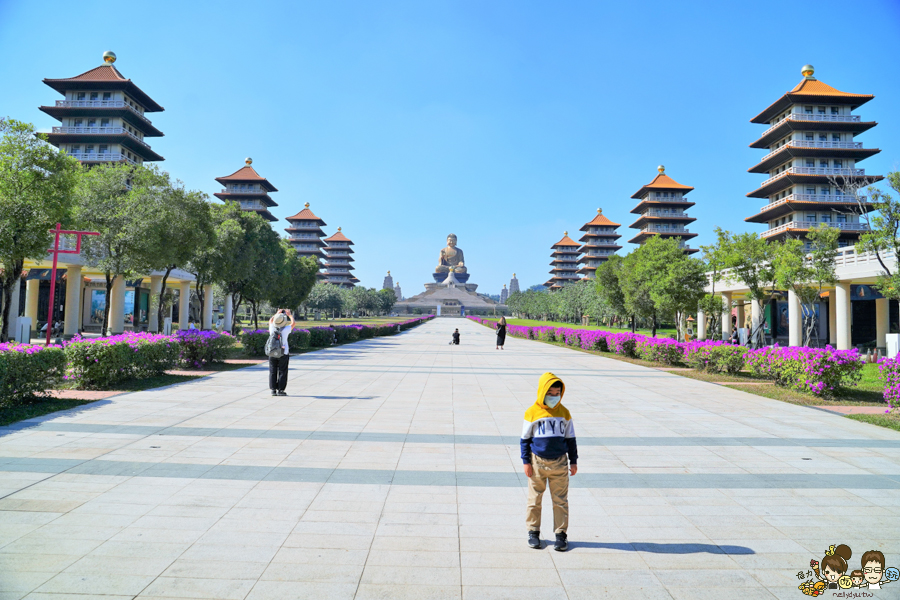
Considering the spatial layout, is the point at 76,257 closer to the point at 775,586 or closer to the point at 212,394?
the point at 212,394

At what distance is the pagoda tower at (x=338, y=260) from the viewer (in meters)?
113

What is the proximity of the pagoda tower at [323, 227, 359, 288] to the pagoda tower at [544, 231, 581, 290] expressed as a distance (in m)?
44.4

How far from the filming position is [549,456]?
140 inches

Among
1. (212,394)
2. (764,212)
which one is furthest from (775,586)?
(764,212)

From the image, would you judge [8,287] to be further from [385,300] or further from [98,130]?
[385,300]

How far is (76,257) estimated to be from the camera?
2367cm

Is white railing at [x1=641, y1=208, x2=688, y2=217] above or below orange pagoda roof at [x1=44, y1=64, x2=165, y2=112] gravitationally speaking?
below

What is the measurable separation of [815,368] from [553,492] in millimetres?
9744

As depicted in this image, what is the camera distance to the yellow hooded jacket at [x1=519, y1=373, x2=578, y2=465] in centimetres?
356

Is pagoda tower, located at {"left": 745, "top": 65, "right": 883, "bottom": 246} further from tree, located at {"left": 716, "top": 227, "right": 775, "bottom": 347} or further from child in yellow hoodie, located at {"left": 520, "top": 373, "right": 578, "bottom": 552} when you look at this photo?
child in yellow hoodie, located at {"left": 520, "top": 373, "right": 578, "bottom": 552}

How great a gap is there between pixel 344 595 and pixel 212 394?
7.95 m

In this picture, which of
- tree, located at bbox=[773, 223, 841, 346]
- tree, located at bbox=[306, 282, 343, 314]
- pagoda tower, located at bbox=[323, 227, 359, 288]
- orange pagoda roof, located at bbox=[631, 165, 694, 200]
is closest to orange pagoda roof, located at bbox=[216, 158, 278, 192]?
tree, located at bbox=[306, 282, 343, 314]

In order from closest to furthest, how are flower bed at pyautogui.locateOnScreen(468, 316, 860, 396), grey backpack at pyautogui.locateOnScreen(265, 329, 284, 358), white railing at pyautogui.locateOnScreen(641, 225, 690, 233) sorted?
1. grey backpack at pyautogui.locateOnScreen(265, 329, 284, 358)
2. flower bed at pyautogui.locateOnScreen(468, 316, 860, 396)
3. white railing at pyautogui.locateOnScreen(641, 225, 690, 233)

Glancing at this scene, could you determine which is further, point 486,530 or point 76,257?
point 76,257
